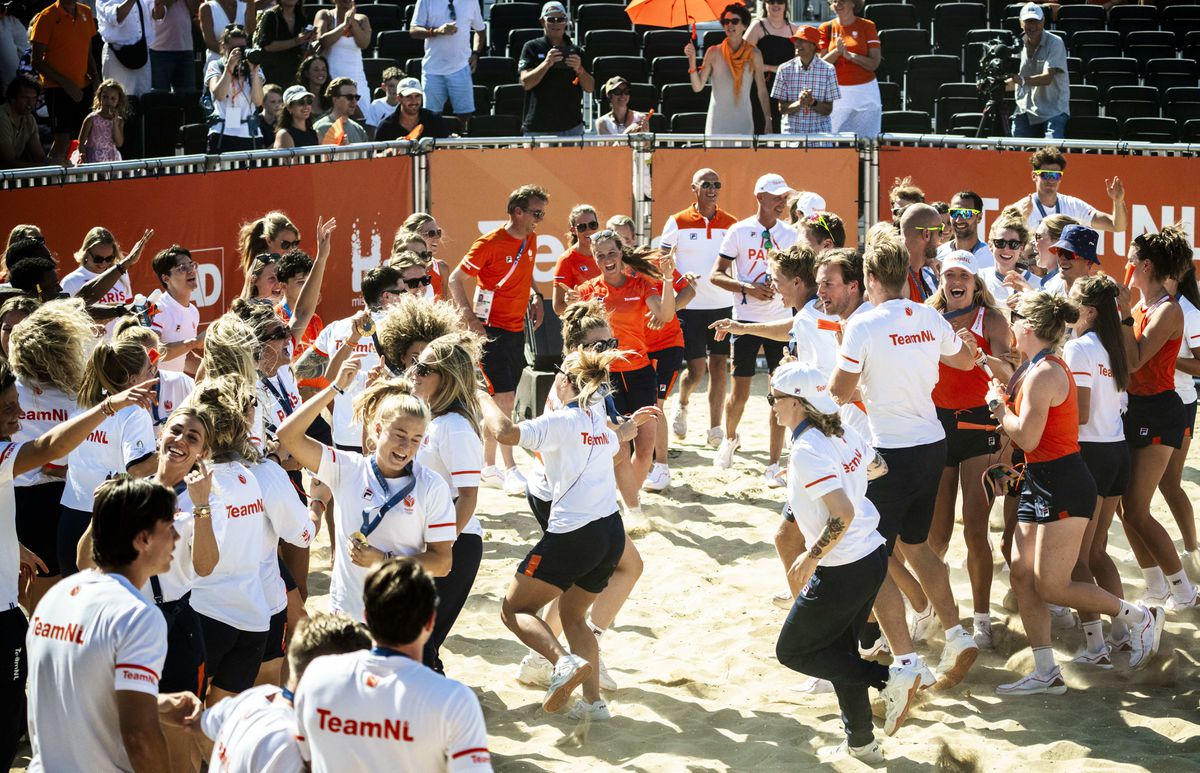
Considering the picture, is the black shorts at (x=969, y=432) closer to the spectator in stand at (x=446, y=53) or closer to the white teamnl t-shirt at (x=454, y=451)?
the white teamnl t-shirt at (x=454, y=451)

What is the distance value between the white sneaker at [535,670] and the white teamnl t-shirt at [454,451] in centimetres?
122

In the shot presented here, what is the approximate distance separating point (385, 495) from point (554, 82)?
9124mm

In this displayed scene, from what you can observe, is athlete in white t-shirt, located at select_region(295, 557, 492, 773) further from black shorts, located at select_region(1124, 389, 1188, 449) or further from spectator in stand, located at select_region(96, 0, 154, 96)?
spectator in stand, located at select_region(96, 0, 154, 96)

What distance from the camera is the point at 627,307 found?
8891 mm

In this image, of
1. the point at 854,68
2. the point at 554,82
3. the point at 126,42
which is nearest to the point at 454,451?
the point at 554,82

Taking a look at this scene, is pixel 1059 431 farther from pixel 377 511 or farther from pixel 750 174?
pixel 750 174

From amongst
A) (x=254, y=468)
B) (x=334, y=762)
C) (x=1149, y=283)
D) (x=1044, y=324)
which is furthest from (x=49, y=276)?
(x=1149, y=283)

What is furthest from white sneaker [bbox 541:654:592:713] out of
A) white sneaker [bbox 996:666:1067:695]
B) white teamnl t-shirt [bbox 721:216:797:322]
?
white teamnl t-shirt [bbox 721:216:797:322]

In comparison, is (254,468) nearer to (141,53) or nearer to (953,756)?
(953,756)

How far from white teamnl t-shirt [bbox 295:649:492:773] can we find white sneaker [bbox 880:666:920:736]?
2813mm

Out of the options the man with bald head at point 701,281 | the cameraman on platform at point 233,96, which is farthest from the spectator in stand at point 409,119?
the man with bald head at point 701,281

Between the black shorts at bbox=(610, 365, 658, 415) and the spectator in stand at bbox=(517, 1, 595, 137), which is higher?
the spectator in stand at bbox=(517, 1, 595, 137)

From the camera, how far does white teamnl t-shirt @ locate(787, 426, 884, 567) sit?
17.1ft

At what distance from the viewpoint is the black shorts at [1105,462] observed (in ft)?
21.0
